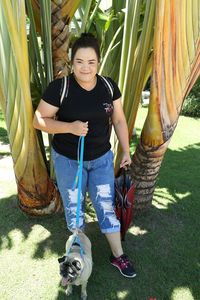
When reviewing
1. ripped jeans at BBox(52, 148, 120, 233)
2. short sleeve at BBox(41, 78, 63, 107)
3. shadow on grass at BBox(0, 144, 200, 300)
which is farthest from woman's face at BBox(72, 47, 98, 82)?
shadow on grass at BBox(0, 144, 200, 300)

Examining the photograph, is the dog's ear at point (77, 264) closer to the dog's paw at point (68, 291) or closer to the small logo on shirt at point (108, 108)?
the dog's paw at point (68, 291)

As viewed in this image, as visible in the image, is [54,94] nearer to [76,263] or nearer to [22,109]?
[22,109]

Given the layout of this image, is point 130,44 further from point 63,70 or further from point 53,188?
point 53,188

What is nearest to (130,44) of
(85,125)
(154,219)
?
(85,125)

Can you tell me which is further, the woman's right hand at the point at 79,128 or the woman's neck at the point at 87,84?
the woman's neck at the point at 87,84

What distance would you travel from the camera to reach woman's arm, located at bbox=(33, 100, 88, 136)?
8.14 feet

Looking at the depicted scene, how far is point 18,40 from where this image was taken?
272cm

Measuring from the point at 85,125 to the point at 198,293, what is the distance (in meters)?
1.47

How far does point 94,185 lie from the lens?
288cm

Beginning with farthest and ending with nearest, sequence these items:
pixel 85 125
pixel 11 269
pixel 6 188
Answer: pixel 6 188 → pixel 11 269 → pixel 85 125

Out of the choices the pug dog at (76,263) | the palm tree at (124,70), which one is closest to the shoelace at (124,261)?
the pug dog at (76,263)

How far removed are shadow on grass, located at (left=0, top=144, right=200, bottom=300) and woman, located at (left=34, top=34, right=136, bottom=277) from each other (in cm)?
15

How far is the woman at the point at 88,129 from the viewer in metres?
2.56

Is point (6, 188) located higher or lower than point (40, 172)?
lower
